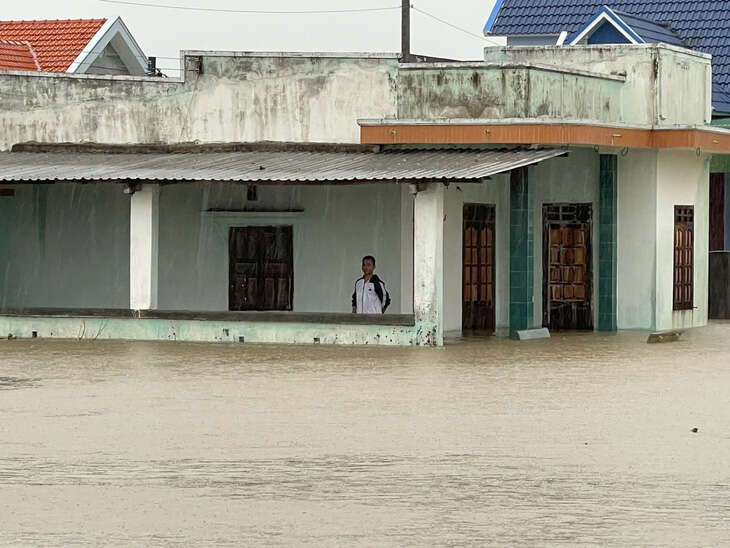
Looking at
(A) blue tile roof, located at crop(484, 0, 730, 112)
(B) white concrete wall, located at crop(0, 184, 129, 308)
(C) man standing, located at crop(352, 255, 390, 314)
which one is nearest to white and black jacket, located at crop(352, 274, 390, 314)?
(C) man standing, located at crop(352, 255, 390, 314)

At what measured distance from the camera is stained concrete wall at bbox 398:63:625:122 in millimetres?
24406

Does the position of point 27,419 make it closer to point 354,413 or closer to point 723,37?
→ point 354,413

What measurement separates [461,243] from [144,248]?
468 cm

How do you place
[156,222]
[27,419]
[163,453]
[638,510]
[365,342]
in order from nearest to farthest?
[638,510], [163,453], [27,419], [365,342], [156,222]

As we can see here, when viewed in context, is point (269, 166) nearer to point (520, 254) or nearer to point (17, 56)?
point (520, 254)

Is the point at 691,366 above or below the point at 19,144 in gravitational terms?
below

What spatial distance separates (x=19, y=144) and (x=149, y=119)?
213 cm

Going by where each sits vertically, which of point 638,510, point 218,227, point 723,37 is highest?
point 723,37

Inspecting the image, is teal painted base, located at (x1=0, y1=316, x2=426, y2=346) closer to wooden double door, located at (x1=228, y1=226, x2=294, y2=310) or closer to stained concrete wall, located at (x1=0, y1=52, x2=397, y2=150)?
wooden double door, located at (x1=228, y1=226, x2=294, y2=310)

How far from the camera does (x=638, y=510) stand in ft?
32.3

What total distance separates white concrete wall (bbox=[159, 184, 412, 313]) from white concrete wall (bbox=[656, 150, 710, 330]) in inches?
161

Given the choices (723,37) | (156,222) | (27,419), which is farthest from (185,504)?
(723,37)

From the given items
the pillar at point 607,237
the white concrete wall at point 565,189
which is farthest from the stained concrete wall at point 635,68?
the white concrete wall at point 565,189

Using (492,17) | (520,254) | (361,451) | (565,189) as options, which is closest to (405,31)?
(492,17)
